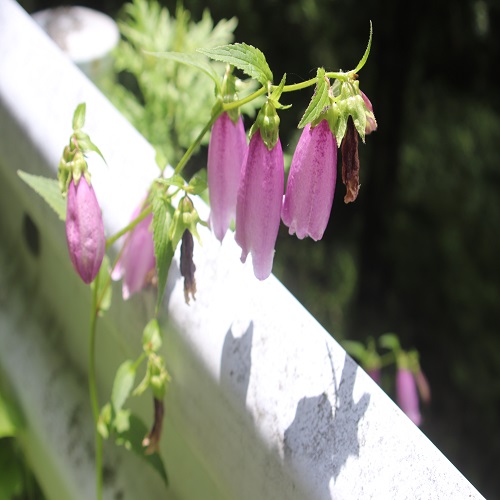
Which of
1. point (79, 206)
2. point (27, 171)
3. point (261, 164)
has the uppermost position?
point (27, 171)

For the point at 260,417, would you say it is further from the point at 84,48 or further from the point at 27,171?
the point at 84,48

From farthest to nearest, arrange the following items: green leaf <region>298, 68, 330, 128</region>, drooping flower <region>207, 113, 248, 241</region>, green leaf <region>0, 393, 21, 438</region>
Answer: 1. green leaf <region>0, 393, 21, 438</region>
2. drooping flower <region>207, 113, 248, 241</region>
3. green leaf <region>298, 68, 330, 128</region>

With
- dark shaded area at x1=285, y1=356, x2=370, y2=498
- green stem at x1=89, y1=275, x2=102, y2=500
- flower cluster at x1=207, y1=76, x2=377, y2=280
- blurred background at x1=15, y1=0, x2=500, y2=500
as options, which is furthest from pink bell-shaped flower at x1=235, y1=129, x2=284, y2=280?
blurred background at x1=15, y1=0, x2=500, y2=500

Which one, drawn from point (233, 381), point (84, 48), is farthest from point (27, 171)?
point (84, 48)

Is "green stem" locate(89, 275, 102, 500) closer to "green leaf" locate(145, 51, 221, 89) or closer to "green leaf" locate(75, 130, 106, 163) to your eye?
"green leaf" locate(75, 130, 106, 163)

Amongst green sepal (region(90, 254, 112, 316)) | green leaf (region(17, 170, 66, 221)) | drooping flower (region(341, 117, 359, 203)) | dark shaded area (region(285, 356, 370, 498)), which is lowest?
dark shaded area (region(285, 356, 370, 498))

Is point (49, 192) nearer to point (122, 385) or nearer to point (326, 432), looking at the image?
point (122, 385)

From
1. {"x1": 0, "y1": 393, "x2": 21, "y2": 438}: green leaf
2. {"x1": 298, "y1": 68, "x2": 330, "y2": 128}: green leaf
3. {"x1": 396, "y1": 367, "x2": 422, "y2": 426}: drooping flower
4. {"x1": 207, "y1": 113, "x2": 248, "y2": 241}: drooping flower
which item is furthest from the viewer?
{"x1": 396, "y1": 367, "x2": 422, "y2": 426}: drooping flower
